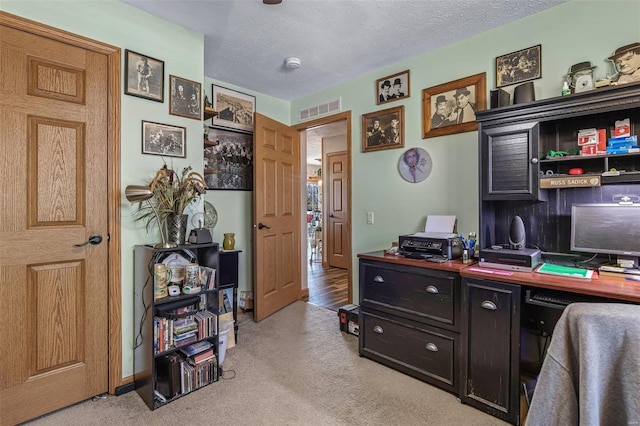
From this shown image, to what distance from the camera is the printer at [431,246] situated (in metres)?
2.24

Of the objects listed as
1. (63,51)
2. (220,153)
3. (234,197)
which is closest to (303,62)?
(220,153)

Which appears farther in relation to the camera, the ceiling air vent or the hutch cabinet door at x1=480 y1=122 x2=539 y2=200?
the ceiling air vent

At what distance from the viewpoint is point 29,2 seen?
1760 millimetres

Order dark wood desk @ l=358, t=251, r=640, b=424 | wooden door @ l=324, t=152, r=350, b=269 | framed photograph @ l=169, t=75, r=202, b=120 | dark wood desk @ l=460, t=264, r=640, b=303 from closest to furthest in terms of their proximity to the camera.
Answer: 1. dark wood desk @ l=460, t=264, r=640, b=303
2. dark wood desk @ l=358, t=251, r=640, b=424
3. framed photograph @ l=169, t=75, r=202, b=120
4. wooden door @ l=324, t=152, r=350, b=269

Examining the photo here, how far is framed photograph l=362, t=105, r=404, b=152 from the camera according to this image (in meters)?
3.02

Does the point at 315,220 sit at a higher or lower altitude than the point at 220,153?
lower

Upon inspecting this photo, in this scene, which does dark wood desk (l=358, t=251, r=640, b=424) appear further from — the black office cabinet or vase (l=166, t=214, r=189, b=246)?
vase (l=166, t=214, r=189, b=246)

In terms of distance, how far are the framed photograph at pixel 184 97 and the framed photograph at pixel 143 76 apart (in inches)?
3.2

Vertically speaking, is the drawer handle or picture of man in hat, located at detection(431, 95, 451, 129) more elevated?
picture of man in hat, located at detection(431, 95, 451, 129)

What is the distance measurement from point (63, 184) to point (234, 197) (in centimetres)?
175

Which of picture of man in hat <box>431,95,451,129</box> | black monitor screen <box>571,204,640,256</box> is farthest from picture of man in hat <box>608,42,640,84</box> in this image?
picture of man in hat <box>431,95,451,129</box>

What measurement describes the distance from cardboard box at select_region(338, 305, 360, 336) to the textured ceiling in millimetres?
2359

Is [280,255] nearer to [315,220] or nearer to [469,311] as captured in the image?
[469,311]

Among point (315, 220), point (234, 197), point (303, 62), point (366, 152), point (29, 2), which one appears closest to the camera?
point (29, 2)
